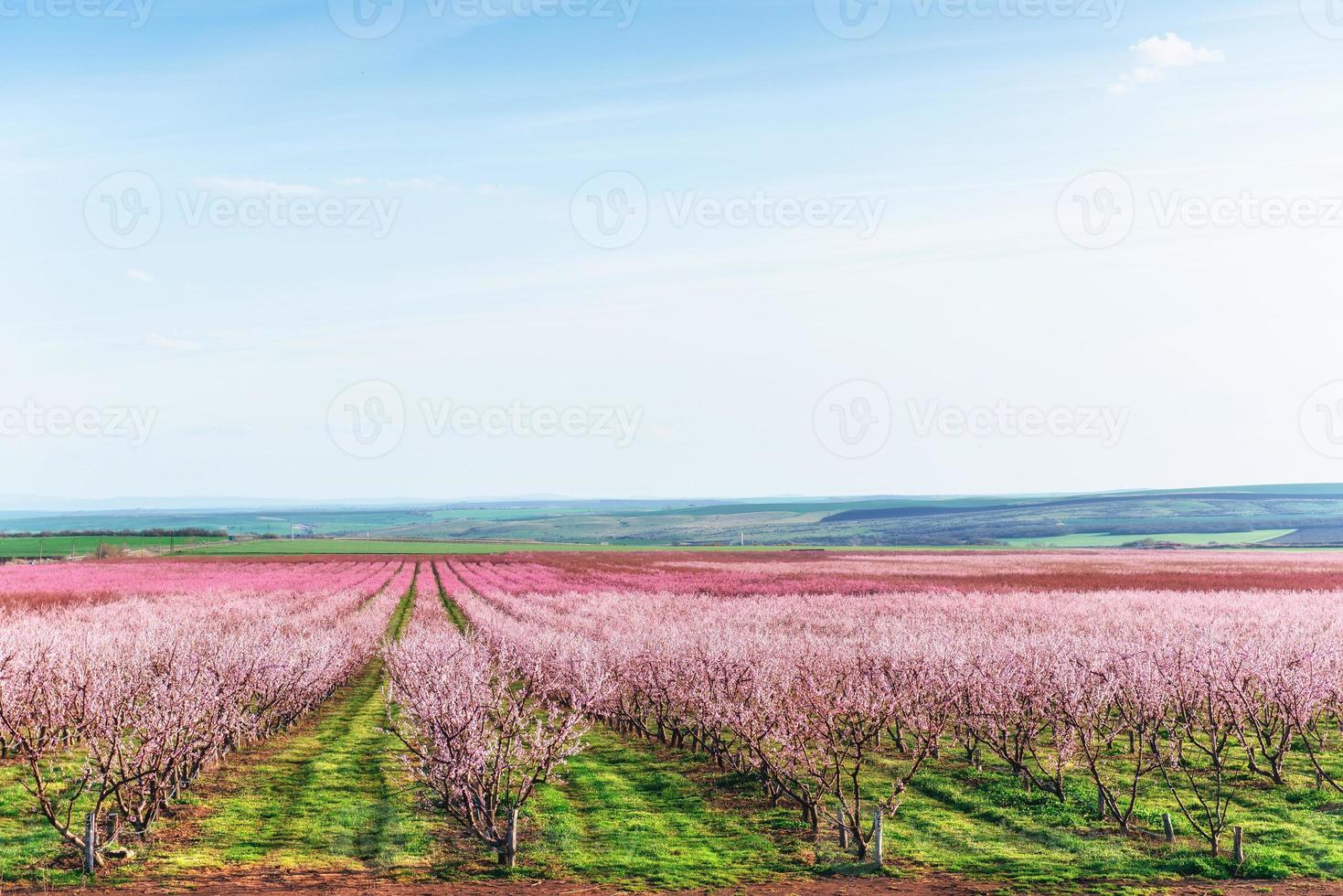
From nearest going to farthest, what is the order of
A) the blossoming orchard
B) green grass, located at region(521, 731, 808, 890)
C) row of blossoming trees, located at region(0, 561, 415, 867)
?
green grass, located at region(521, 731, 808, 890) → the blossoming orchard → row of blossoming trees, located at region(0, 561, 415, 867)

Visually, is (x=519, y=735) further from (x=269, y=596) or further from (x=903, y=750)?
(x=269, y=596)

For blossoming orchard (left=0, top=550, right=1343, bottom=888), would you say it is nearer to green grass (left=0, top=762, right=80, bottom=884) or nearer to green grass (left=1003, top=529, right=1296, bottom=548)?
green grass (left=0, top=762, right=80, bottom=884)

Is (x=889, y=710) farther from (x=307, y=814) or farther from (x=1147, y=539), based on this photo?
(x=1147, y=539)

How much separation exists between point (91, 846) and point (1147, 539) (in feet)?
587

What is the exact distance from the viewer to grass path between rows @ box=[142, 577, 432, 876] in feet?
35.2

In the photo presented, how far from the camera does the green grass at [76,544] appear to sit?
99.5 meters

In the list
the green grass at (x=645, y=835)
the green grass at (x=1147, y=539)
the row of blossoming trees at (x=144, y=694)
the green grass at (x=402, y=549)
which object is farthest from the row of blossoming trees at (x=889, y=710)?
the green grass at (x=1147, y=539)

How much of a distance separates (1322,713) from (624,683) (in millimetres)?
13537

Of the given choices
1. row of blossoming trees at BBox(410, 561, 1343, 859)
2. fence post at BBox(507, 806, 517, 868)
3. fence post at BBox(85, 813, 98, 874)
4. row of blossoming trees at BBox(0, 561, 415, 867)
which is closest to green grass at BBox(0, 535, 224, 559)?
row of blossoming trees at BBox(0, 561, 415, 867)

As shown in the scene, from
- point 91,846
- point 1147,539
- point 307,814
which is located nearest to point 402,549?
point 1147,539

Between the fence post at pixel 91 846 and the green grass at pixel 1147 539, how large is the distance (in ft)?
517

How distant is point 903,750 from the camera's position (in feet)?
54.2

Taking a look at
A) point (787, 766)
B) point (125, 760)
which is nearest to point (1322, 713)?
point (787, 766)

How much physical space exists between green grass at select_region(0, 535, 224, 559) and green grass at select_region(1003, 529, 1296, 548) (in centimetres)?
12235
